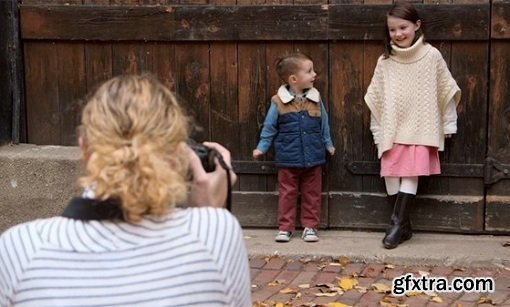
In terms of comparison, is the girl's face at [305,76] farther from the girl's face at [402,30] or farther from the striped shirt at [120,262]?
the striped shirt at [120,262]

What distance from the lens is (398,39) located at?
521cm

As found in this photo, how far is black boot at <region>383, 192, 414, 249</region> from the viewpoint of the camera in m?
5.29

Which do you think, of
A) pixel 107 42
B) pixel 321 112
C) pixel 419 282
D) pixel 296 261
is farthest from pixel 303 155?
pixel 107 42

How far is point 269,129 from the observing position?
5406 mm

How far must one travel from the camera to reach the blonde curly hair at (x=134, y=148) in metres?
1.71

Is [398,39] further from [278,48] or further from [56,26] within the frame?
[56,26]

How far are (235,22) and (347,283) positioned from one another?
188cm

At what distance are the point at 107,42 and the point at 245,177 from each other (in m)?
1.29

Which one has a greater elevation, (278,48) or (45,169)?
(278,48)

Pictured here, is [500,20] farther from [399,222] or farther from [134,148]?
[134,148]

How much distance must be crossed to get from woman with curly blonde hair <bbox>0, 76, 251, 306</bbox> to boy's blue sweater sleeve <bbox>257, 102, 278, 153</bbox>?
3610mm

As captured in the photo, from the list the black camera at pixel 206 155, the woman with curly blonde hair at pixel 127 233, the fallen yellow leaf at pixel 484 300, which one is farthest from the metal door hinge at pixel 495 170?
the woman with curly blonde hair at pixel 127 233

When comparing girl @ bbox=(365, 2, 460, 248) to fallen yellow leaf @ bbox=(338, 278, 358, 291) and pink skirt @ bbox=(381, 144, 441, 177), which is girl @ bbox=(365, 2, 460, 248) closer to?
pink skirt @ bbox=(381, 144, 441, 177)

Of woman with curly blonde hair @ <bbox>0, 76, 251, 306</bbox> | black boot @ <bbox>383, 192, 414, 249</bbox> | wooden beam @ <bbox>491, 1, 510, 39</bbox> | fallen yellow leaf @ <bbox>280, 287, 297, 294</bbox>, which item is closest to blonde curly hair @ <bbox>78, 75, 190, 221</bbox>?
woman with curly blonde hair @ <bbox>0, 76, 251, 306</bbox>
